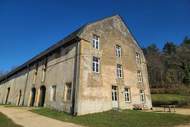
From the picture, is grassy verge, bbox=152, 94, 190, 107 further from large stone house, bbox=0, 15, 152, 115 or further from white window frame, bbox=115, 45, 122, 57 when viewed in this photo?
white window frame, bbox=115, 45, 122, 57

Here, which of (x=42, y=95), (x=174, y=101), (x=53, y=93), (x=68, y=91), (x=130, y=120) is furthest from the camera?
(x=174, y=101)

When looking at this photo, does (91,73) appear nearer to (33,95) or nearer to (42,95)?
(42,95)

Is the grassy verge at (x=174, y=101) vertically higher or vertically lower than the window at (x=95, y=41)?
lower

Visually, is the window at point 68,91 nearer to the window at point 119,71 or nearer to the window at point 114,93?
the window at point 114,93

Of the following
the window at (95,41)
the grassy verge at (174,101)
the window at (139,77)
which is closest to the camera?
the window at (95,41)

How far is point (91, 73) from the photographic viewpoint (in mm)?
16891

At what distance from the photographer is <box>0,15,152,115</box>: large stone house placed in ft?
53.0

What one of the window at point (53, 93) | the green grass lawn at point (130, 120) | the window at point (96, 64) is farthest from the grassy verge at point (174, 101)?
the window at point (53, 93)

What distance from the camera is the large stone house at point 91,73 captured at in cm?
1614

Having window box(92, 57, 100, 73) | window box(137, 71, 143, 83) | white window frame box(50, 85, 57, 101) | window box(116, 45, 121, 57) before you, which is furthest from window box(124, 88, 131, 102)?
white window frame box(50, 85, 57, 101)

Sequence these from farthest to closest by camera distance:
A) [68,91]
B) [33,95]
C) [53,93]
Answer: [33,95] < [53,93] < [68,91]

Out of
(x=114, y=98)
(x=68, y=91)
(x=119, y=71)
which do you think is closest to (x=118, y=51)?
(x=119, y=71)

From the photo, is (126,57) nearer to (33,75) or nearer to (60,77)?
(60,77)

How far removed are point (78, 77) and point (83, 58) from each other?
2012 mm
